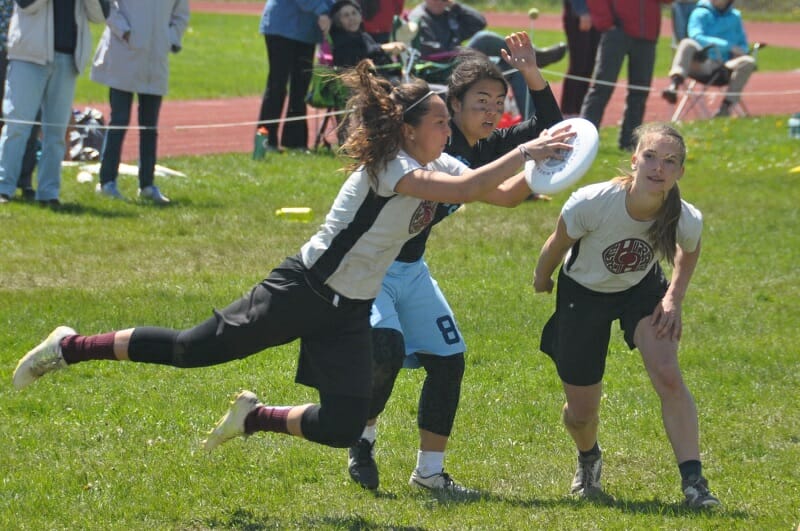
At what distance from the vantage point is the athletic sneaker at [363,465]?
5.88m

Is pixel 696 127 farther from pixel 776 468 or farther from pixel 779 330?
pixel 776 468

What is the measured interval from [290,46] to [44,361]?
913 cm

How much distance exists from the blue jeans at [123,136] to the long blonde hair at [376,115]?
22.9ft

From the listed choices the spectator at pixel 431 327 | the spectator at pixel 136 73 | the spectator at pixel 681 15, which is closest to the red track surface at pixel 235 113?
the spectator at pixel 136 73

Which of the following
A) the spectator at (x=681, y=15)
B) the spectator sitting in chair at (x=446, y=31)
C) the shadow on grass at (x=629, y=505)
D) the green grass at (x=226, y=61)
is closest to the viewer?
the shadow on grass at (x=629, y=505)

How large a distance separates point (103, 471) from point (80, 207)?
6.09 meters

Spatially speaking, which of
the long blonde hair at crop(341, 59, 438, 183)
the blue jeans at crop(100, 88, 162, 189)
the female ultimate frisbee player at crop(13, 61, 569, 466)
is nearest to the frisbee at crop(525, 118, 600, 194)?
the female ultimate frisbee player at crop(13, 61, 569, 466)

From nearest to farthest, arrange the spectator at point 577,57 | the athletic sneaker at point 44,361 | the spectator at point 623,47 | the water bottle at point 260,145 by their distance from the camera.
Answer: the athletic sneaker at point 44,361 < the water bottle at point 260,145 < the spectator at point 623,47 < the spectator at point 577,57

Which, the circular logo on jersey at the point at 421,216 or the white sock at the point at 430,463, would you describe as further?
the white sock at the point at 430,463

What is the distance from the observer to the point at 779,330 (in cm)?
896

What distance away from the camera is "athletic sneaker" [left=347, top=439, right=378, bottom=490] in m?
5.88

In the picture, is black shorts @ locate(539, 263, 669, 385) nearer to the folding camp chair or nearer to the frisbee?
the frisbee

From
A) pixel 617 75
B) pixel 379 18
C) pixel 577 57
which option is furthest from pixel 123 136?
pixel 577 57

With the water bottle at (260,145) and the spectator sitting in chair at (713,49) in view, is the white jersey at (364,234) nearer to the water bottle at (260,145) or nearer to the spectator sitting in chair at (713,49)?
the water bottle at (260,145)
